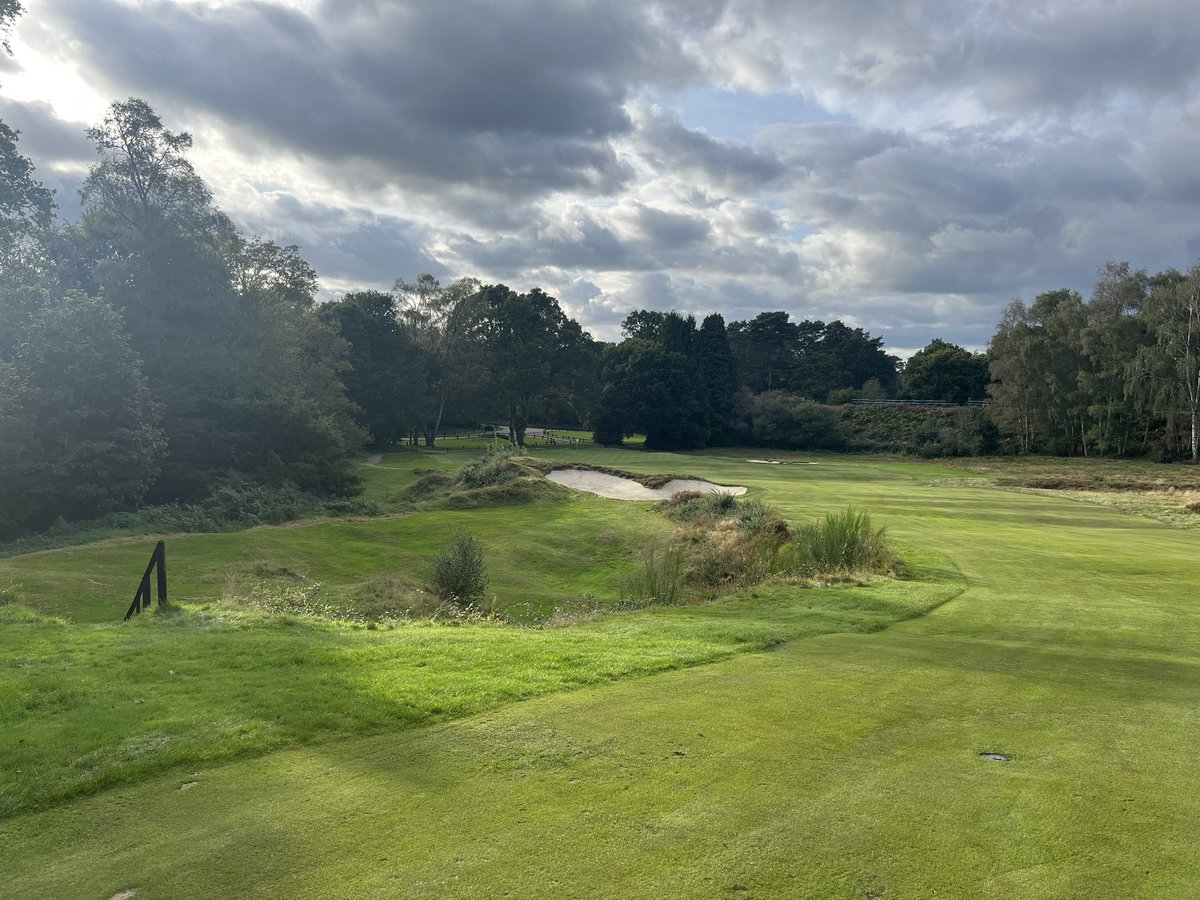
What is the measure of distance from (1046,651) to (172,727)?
426 inches

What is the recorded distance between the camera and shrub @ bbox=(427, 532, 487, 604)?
57.5 ft

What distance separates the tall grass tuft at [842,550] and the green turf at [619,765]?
6600 millimetres

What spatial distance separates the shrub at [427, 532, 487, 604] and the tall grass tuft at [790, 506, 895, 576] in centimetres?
802

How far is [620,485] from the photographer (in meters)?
46.5

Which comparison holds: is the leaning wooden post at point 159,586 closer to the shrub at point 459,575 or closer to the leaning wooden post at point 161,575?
the leaning wooden post at point 161,575

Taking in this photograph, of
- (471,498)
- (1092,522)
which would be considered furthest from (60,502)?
(1092,522)

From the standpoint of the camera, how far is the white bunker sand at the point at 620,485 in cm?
4262

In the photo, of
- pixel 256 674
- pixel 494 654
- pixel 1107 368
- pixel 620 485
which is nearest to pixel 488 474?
pixel 620 485

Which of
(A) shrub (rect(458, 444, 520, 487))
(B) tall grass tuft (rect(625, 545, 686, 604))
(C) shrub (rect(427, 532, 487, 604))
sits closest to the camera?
(C) shrub (rect(427, 532, 487, 604))

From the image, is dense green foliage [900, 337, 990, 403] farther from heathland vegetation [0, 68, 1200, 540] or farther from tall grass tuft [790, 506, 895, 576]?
tall grass tuft [790, 506, 895, 576]

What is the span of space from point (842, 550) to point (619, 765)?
14.6m

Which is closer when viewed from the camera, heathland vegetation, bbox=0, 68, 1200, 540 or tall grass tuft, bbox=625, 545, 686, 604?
tall grass tuft, bbox=625, 545, 686, 604

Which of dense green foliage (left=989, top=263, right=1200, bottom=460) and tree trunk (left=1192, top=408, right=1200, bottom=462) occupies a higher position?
dense green foliage (left=989, top=263, right=1200, bottom=460)

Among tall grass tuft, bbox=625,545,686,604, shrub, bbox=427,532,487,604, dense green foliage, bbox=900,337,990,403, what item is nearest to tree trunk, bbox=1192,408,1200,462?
dense green foliage, bbox=900,337,990,403
